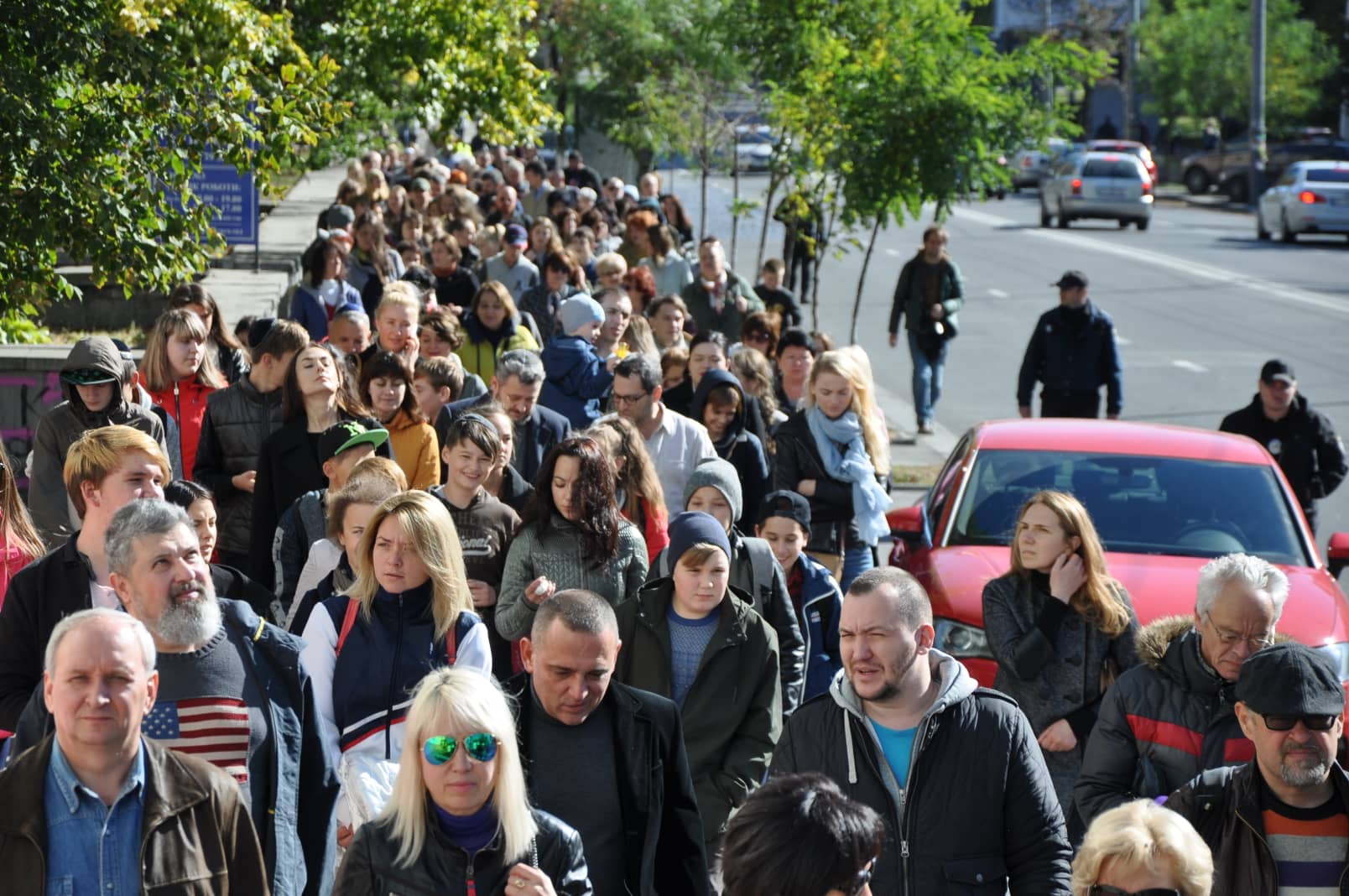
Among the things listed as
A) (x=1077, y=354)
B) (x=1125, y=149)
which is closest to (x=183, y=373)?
(x=1077, y=354)

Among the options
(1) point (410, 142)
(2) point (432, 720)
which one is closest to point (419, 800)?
(2) point (432, 720)

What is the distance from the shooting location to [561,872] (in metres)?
4.58

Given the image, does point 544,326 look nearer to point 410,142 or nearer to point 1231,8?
point 410,142

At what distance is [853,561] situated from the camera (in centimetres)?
979

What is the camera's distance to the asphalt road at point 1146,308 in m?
20.9

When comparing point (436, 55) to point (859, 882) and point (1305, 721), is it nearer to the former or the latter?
point (1305, 721)

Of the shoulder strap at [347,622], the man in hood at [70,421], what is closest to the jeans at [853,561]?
the man in hood at [70,421]

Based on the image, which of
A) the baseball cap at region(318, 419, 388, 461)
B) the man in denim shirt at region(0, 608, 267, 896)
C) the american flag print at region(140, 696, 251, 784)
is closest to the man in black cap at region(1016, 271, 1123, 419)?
the baseball cap at region(318, 419, 388, 461)

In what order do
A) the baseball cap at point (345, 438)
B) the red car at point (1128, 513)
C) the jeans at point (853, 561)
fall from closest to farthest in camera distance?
the baseball cap at point (345, 438) < the red car at point (1128, 513) < the jeans at point (853, 561)

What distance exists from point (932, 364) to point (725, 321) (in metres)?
4.00

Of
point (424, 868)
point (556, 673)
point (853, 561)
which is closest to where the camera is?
point (424, 868)

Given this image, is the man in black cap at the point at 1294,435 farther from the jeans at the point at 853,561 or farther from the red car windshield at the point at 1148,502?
the jeans at the point at 853,561

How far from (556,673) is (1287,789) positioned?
197cm

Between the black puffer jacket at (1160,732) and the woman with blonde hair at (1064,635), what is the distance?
99 centimetres
